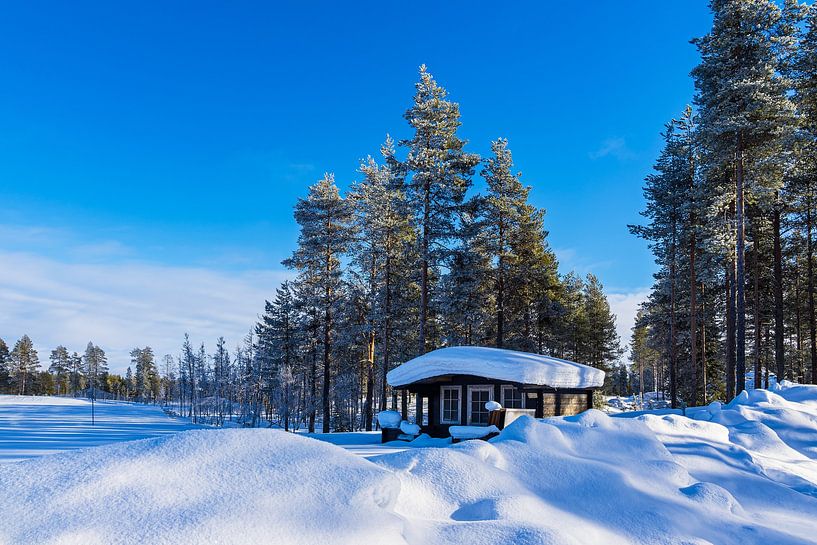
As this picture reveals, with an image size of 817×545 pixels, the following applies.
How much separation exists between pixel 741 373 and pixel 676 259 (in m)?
9.93

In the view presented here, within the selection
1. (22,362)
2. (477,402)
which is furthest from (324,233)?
(22,362)

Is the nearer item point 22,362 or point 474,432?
point 474,432

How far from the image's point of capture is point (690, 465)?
6574mm

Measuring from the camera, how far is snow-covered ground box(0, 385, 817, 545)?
2932mm

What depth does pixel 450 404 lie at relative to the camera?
1897 cm

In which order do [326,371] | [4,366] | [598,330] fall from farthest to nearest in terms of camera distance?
[4,366], [598,330], [326,371]

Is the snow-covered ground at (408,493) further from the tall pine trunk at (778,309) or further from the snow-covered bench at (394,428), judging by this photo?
the tall pine trunk at (778,309)

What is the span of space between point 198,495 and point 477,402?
53.1 ft

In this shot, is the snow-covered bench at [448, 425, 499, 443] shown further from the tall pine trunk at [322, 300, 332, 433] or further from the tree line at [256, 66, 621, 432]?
the tall pine trunk at [322, 300, 332, 433]

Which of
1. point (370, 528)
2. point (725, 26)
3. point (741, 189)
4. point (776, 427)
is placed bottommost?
point (776, 427)

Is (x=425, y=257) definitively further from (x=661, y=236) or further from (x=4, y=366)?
(x=4, y=366)

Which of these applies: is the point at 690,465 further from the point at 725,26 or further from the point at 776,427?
the point at 725,26

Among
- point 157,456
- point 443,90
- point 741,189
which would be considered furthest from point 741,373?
point 157,456

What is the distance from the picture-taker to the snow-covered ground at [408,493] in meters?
2.93
